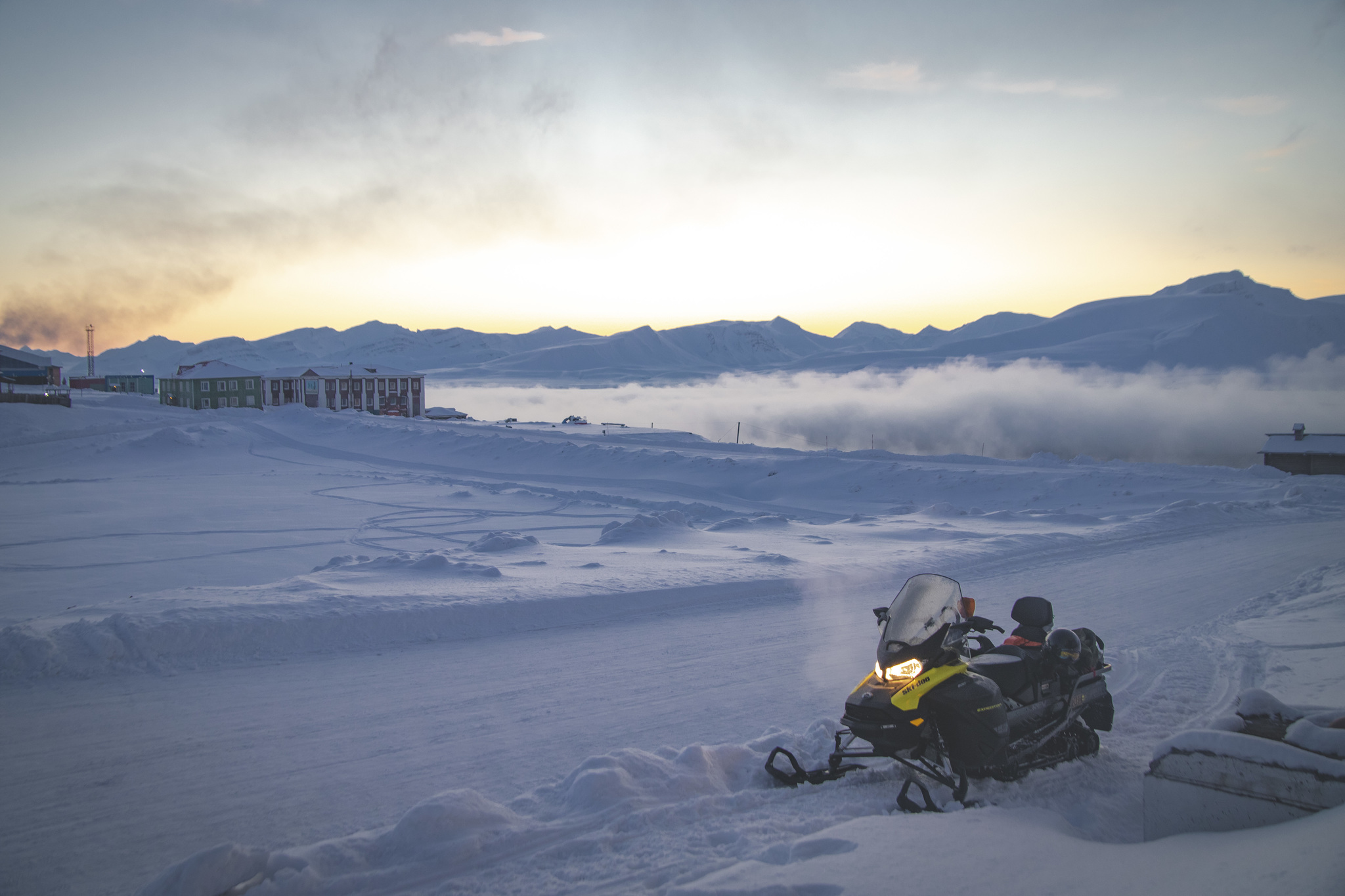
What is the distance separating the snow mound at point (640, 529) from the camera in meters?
18.0

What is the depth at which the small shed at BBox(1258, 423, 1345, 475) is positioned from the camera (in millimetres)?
43969

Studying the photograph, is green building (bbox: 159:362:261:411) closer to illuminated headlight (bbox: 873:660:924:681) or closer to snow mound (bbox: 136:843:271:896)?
snow mound (bbox: 136:843:271:896)

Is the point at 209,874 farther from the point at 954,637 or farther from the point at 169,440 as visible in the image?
the point at 169,440

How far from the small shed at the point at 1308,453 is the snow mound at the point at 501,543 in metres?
46.4

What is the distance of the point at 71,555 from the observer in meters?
15.6

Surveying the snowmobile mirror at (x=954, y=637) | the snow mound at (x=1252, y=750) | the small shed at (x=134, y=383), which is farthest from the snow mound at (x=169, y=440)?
the small shed at (x=134, y=383)

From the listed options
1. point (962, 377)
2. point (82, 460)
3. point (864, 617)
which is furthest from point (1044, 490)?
point (962, 377)

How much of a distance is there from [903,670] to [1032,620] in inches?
72.7

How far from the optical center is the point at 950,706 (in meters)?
5.30

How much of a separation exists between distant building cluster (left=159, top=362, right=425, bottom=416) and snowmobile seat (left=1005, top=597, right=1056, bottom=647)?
83.3 m

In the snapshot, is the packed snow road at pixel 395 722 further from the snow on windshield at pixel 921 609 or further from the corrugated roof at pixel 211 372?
the corrugated roof at pixel 211 372

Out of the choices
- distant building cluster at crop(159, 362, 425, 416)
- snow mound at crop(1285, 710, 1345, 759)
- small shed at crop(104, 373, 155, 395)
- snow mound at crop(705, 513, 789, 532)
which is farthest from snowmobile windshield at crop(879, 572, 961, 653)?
small shed at crop(104, 373, 155, 395)

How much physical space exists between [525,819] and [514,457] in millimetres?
36142

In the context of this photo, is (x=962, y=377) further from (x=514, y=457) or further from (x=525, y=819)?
(x=525, y=819)
